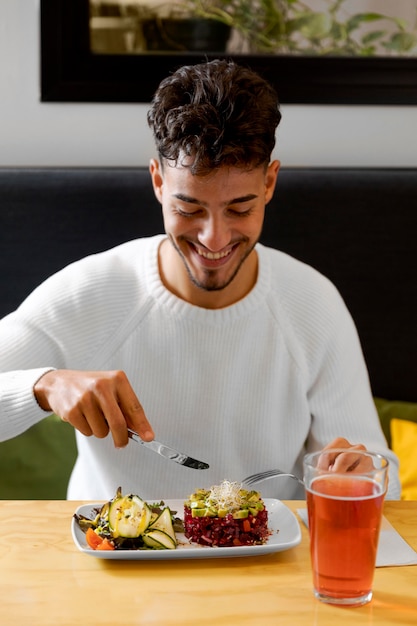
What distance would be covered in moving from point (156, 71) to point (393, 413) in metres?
1.03

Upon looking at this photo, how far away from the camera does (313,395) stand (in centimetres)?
177

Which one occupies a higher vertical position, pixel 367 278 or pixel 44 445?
pixel 367 278

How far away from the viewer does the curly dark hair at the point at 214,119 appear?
1515 millimetres

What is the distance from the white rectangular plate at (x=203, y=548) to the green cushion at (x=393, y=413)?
3.39ft

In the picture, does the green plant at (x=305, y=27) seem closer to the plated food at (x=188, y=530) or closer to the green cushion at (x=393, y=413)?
the green cushion at (x=393, y=413)

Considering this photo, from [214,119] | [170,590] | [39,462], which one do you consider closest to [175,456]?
[170,590]

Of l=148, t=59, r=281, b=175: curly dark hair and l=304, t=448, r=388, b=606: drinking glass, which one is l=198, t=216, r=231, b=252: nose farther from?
l=304, t=448, r=388, b=606: drinking glass

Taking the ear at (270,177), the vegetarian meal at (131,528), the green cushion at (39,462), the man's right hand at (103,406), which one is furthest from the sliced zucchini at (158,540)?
the green cushion at (39,462)

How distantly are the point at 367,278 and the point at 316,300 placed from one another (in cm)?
58

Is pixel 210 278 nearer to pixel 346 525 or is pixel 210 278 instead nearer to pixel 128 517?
pixel 128 517

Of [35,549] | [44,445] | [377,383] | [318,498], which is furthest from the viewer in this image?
[377,383]

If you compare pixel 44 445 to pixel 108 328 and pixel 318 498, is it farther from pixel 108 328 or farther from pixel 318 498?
pixel 318 498

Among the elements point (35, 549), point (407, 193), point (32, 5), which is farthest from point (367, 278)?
point (35, 549)

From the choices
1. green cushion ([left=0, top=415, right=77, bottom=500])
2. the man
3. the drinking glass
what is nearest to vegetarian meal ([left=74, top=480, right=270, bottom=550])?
the drinking glass
